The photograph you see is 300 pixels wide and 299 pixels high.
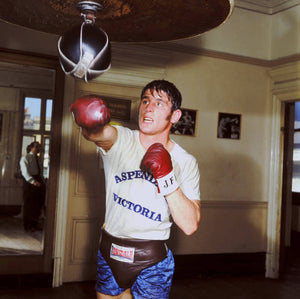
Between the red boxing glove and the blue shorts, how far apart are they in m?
0.77

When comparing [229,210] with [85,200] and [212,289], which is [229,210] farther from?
[85,200]

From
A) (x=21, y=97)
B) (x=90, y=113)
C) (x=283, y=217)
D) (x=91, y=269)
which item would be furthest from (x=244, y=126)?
(x=21, y=97)

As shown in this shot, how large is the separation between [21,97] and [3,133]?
0.81m

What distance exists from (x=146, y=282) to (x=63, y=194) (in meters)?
2.21

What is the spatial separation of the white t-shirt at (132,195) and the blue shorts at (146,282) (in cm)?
16

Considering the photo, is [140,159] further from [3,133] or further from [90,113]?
[3,133]

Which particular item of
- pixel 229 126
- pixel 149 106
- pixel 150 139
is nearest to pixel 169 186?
pixel 150 139

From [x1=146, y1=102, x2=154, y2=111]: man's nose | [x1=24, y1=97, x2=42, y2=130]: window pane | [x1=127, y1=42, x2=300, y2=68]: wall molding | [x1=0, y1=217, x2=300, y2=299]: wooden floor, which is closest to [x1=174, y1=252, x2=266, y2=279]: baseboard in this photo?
[x1=0, y1=217, x2=300, y2=299]: wooden floor

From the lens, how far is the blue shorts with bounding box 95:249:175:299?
192cm

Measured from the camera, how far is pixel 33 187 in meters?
6.14

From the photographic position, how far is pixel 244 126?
4836 millimetres

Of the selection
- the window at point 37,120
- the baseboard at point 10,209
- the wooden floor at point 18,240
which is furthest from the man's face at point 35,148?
the baseboard at point 10,209

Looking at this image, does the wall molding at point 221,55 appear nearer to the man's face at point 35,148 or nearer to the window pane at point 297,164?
the man's face at point 35,148

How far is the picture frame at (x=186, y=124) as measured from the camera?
4453 mm
